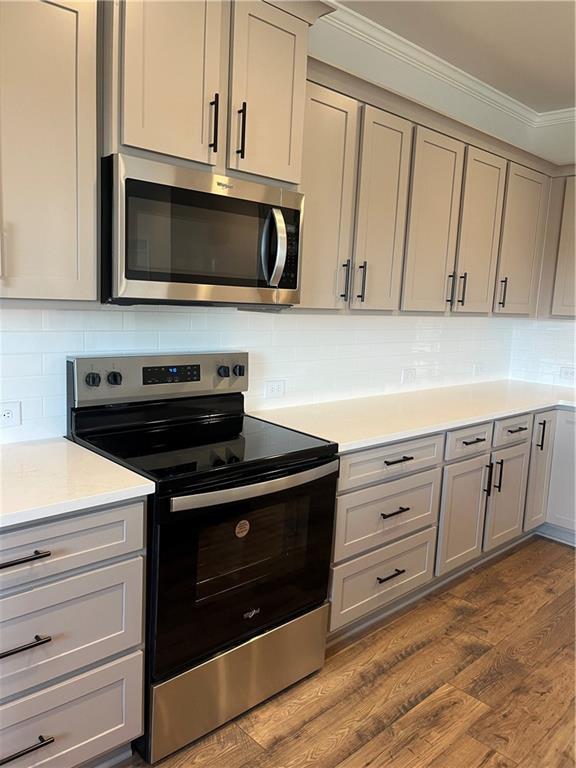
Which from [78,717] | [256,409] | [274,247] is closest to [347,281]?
[274,247]

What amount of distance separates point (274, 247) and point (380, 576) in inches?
57.6

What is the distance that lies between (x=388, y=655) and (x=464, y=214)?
2.22 meters

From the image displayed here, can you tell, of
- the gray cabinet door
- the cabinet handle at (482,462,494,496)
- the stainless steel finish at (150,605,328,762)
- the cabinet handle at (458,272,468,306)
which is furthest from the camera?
the cabinet handle at (458,272,468,306)

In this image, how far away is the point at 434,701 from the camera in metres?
2.25

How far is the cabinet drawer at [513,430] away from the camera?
317 centimetres

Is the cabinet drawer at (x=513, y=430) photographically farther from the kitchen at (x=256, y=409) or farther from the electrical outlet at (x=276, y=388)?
the electrical outlet at (x=276, y=388)

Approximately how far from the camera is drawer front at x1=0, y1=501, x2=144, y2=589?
1444 mm

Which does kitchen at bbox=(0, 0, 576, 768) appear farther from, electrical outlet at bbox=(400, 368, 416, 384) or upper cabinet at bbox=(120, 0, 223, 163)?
electrical outlet at bbox=(400, 368, 416, 384)

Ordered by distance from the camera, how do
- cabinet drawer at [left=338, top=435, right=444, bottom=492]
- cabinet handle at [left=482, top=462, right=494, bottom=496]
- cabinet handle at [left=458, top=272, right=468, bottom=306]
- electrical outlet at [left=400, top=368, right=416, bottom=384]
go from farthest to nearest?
electrical outlet at [left=400, top=368, right=416, bottom=384], cabinet handle at [left=458, top=272, right=468, bottom=306], cabinet handle at [left=482, top=462, right=494, bottom=496], cabinet drawer at [left=338, top=435, right=444, bottom=492]

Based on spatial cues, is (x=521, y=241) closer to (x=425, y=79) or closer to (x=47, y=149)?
(x=425, y=79)

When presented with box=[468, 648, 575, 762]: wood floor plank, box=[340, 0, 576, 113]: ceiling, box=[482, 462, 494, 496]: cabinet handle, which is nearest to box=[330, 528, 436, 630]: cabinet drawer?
box=[482, 462, 494, 496]: cabinet handle

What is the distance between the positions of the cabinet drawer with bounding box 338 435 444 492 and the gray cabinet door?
1.17 m

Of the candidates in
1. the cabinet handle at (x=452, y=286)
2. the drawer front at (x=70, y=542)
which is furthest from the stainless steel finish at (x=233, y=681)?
the cabinet handle at (x=452, y=286)

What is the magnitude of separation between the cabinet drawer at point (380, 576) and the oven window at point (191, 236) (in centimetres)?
123
